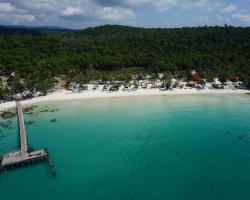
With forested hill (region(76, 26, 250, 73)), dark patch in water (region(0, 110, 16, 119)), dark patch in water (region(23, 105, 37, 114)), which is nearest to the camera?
dark patch in water (region(0, 110, 16, 119))

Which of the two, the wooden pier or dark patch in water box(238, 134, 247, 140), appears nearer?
the wooden pier

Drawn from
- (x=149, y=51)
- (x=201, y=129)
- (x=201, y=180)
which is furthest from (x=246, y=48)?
(x=201, y=180)

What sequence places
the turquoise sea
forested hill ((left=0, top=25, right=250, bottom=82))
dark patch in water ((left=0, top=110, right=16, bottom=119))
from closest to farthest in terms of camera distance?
the turquoise sea, dark patch in water ((left=0, top=110, right=16, bottom=119)), forested hill ((left=0, top=25, right=250, bottom=82))

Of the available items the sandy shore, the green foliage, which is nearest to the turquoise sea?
the sandy shore

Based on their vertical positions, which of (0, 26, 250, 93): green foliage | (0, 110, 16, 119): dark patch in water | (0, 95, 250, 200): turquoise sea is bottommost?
(0, 95, 250, 200): turquoise sea

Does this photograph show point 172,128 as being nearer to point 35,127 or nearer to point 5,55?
point 35,127

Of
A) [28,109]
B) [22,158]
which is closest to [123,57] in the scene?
[28,109]

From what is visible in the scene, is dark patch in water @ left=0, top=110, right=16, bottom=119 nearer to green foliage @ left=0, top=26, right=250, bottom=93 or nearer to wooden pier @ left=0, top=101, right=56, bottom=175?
green foliage @ left=0, top=26, right=250, bottom=93
